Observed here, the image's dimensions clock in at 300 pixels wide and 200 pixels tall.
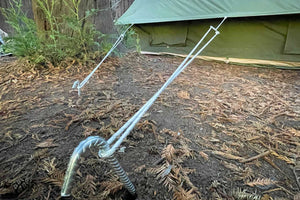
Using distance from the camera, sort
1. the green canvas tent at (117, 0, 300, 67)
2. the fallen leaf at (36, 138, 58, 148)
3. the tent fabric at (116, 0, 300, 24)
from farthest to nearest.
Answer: the green canvas tent at (117, 0, 300, 67)
the tent fabric at (116, 0, 300, 24)
the fallen leaf at (36, 138, 58, 148)

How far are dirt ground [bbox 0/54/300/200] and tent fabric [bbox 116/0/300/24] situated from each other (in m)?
1.02

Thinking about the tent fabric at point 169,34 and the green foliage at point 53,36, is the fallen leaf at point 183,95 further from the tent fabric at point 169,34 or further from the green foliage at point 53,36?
the tent fabric at point 169,34

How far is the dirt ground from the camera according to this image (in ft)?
2.24

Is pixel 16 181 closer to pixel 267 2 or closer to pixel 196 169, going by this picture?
pixel 196 169

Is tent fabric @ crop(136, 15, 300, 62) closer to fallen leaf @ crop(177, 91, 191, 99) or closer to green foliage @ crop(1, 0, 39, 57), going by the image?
fallen leaf @ crop(177, 91, 191, 99)

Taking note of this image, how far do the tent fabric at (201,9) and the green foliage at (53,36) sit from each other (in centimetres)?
78

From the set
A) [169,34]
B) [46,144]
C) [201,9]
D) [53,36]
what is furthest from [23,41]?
[169,34]

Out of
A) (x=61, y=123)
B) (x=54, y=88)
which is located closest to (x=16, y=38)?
(x=54, y=88)

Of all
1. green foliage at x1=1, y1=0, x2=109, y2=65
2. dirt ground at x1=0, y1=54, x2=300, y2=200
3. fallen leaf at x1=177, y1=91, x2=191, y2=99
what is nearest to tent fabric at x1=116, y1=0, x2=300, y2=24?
green foliage at x1=1, y1=0, x2=109, y2=65

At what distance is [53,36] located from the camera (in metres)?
1.52

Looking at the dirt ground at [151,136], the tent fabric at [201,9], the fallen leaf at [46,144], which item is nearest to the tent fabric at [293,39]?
the tent fabric at [201,9]

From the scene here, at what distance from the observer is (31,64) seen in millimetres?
1611

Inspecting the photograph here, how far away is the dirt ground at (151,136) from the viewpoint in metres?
0.68

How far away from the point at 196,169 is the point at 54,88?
1.28 m
